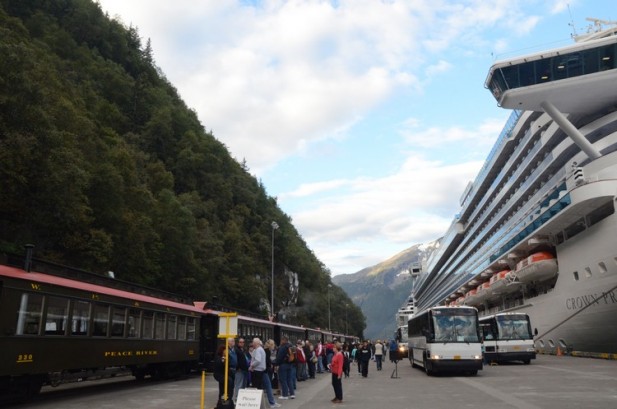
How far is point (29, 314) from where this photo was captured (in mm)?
11859

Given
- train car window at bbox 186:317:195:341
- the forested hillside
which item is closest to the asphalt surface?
train car window at bbox 186:317:195:341

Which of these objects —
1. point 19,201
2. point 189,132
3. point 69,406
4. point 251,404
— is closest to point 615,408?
point 251,404

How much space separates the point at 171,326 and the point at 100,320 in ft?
17.8

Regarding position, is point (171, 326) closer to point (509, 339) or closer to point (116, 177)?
point (509, 339)

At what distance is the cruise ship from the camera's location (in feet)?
92.6

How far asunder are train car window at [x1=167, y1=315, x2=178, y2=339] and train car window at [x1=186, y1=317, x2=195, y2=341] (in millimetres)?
1430

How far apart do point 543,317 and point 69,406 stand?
3409cm

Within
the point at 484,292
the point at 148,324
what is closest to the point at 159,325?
the point at 148,324

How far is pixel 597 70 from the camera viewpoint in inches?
1237

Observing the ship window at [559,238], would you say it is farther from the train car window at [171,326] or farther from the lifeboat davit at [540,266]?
the train car window at [171,326]

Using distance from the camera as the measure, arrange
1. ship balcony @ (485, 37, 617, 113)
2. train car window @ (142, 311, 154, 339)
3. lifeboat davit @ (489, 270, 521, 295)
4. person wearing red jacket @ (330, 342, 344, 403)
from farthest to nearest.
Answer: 1. lifeboat davit @ (489, 270, 521, 295)
2. ship balcony @ (485, 37, 617, 113)
3. train car window @ (142, 311, 154, 339)
4. person wearing red jacket @ (330, 342, 344, 403)

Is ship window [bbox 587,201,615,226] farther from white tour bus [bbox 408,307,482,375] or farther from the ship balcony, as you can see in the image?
white tour bus [bbox 408,307,482,375]

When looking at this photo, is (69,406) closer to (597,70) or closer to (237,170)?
(597,70)

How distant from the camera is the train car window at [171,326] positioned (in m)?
19.7
